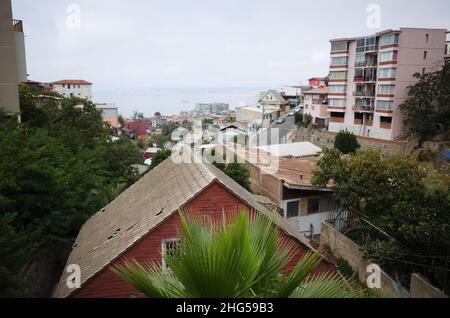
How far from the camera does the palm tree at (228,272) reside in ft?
8.41

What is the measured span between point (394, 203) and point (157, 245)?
31.3ft

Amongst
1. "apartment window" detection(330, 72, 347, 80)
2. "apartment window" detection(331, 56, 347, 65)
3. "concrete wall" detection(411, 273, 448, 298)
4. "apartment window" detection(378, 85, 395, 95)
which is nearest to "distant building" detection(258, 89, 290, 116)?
"apartment window" detection(330, 72, 347, 80)

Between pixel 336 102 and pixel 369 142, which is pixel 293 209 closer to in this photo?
pixel 369 142

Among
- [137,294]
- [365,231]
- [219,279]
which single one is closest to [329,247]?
[365,231]

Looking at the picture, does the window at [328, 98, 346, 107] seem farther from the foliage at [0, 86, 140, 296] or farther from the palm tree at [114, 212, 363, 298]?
the palm tree at [114, 212, 363, 298]

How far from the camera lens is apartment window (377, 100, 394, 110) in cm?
3512

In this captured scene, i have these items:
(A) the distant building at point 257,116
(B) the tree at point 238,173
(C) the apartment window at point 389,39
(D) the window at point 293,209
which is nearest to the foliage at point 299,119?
(A) the distant building at point 257,116

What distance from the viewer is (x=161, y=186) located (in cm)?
1070

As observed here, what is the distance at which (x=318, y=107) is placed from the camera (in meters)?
47.0

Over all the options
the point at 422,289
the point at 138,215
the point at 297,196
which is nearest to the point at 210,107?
the point at 297,196

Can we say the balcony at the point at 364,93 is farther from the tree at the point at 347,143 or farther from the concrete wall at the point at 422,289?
the concrete wall at the point at 422,289

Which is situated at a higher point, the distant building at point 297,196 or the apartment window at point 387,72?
the apartment window at point 387,72

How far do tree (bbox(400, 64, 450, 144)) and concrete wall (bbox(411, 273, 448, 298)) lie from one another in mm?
26195

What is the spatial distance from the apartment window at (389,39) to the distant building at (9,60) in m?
31.4
